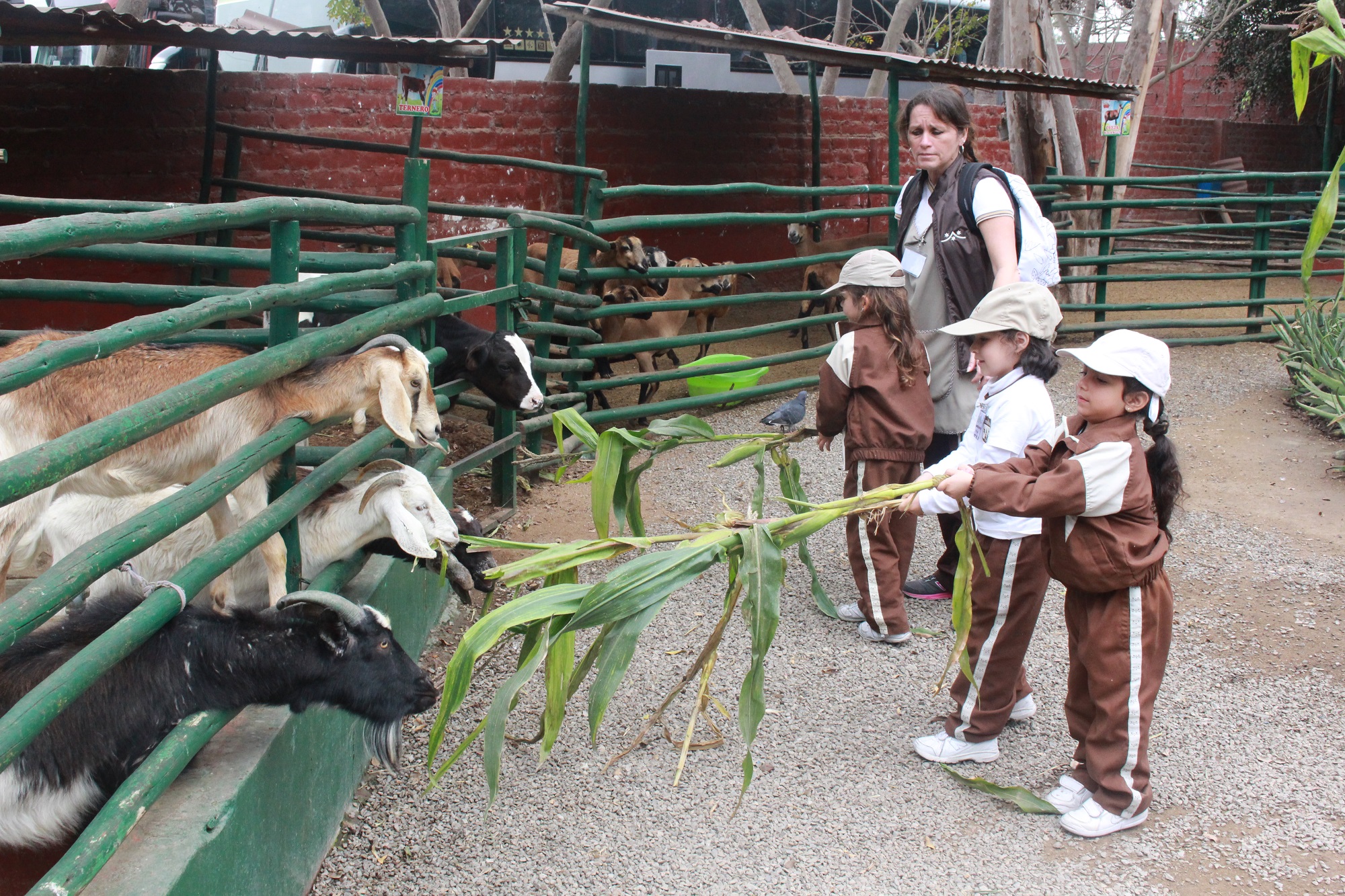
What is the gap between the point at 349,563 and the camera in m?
3.17

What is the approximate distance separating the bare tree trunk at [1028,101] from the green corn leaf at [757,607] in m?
7.92

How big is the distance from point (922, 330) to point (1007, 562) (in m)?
1.22

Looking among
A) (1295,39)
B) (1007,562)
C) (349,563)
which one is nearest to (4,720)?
(349,563)

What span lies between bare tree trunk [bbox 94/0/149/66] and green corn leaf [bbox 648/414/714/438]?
701 centimetres

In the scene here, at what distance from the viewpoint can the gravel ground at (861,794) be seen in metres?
2.75

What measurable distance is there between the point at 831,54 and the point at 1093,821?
5.10 m

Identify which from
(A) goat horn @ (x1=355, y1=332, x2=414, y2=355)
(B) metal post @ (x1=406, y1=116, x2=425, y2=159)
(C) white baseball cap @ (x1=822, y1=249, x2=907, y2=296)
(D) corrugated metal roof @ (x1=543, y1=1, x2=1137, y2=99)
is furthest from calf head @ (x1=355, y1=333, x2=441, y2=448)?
(D) corrugated metal roof @ (x1=543, y1=1, x2=1137, y2=99)

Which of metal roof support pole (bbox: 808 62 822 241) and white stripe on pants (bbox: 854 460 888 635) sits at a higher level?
metal roof support pole (bbox: 808 62 822 241)

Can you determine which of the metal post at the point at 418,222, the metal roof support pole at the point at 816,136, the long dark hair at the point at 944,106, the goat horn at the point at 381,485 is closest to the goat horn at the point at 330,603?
the goat horn at the point at 381,485

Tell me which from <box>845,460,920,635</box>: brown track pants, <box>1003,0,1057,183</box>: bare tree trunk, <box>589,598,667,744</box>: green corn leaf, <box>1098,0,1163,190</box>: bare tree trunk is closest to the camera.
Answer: <box>589,598,667,744</box>: green corn leaf

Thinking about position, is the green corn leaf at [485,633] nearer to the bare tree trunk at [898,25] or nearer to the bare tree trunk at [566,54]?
the bare tree trunk at [566,54]

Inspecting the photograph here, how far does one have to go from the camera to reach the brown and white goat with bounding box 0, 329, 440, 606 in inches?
113

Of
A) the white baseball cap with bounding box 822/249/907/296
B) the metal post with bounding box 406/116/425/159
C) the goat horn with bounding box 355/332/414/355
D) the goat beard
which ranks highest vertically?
the metal post with bounding box 406/116/425/159

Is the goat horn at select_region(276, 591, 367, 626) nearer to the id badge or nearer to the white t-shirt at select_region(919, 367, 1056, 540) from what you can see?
the white t-shirt at select_region(919, 367, 1056, 540)
